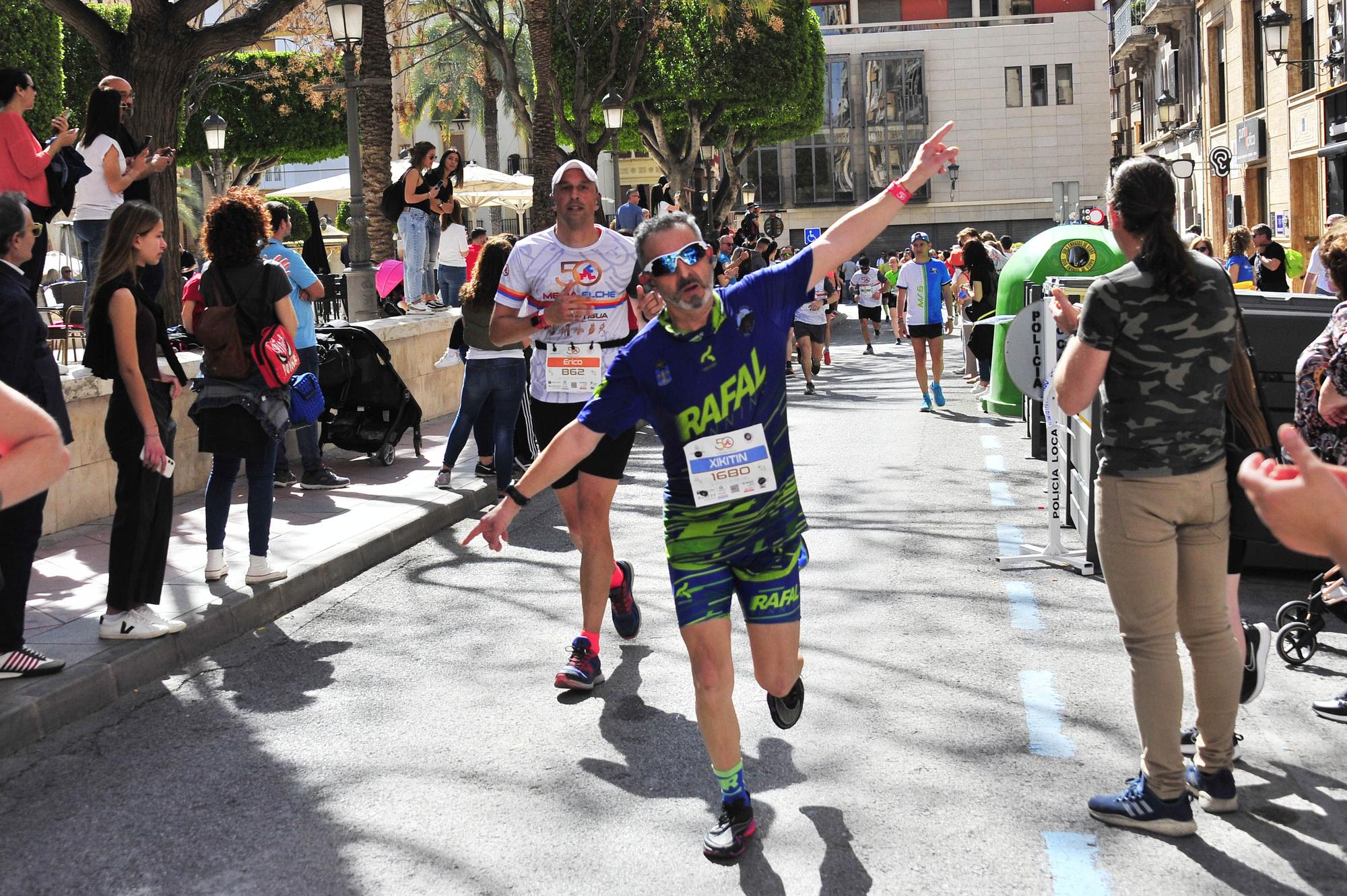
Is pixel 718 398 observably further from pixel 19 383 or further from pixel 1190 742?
pixel 19 383

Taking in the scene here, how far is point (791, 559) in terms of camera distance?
13.7ft

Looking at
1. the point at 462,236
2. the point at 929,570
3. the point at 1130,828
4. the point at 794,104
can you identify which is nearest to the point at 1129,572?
the point at 1130,828

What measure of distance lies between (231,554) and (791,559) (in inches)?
188

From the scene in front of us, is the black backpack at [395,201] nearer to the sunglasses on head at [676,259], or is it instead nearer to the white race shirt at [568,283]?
the white race shirt at [568,283]

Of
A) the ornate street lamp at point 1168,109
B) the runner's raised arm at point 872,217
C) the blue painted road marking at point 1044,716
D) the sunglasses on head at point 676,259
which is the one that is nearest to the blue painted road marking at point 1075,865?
the blue painted road marking at point 1044,716

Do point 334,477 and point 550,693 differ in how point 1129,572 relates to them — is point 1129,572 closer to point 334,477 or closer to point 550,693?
point 550,693

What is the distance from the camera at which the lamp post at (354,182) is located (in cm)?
1562

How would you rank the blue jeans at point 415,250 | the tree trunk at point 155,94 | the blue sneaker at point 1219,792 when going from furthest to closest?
1. the blue jeans at point 415,250
2. the tree trunk at point 155,94
3. the blue sneaker at point 1219,792

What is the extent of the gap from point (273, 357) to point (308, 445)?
3408 mm

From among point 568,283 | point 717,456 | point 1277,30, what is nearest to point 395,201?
point 568,283

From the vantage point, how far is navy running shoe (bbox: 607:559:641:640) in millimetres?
6383

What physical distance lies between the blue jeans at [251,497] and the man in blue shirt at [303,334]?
2.77m

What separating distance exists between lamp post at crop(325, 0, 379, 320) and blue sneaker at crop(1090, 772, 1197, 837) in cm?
1280

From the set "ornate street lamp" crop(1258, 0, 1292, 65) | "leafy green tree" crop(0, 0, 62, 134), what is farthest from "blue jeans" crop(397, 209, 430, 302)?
"ornate street lamp" crop(1258, 0, 1292, 65)
